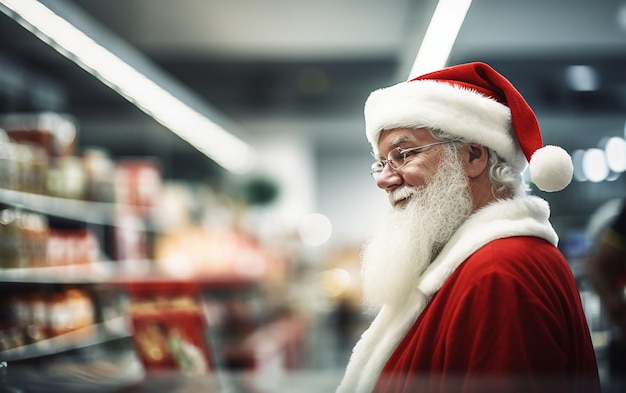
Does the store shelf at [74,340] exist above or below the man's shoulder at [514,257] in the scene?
below

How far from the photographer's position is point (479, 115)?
174 centimetres

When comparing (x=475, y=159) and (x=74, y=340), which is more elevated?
(x=475, y=159)

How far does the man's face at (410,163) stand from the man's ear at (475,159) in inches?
3.4

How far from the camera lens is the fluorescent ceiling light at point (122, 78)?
2788mm

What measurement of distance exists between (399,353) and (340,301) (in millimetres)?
12542

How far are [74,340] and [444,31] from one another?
122 inches

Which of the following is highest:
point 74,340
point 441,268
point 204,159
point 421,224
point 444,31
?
point 204,159

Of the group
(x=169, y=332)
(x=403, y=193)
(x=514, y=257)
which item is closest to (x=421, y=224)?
(x=403, y=193)

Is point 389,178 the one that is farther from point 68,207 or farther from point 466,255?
point 68,207

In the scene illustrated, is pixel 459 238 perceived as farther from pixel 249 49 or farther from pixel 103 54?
pixel 249 49

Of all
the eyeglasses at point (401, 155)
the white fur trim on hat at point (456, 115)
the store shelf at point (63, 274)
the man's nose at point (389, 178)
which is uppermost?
the white fur trim on hat at point (456, 115)

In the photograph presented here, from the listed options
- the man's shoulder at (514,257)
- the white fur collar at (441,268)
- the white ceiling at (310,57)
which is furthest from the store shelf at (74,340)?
the man's shoulder at (514,257)

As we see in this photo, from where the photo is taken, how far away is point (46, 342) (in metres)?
3.83

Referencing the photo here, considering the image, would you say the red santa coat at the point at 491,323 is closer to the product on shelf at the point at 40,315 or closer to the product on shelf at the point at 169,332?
the product on shelf at the point at 169,332
